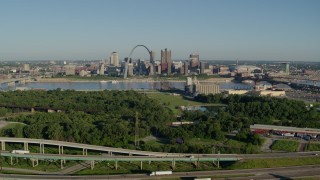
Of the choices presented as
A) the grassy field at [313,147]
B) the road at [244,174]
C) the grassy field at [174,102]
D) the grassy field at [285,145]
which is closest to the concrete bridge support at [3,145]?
the road at [244,174]

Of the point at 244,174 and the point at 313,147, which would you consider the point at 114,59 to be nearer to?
the point at 313,147

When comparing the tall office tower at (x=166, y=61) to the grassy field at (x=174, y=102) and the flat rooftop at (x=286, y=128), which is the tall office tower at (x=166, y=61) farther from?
the flat rooftop at (x=286, y=128)

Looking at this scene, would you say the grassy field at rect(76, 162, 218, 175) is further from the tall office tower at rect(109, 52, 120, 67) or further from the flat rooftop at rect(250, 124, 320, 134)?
the tall office tower at rect(109, 52, 120, 67)

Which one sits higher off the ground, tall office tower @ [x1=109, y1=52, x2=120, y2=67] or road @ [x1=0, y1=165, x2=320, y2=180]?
tall office tower @ [x1=109, y1=52, x2=120, y2=67]

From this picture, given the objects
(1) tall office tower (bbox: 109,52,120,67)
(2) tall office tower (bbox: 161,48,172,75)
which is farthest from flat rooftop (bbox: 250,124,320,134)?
(1) tall office tower (bbox: 109,52,120,67)

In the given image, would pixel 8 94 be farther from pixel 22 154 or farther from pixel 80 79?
pixel 80 79

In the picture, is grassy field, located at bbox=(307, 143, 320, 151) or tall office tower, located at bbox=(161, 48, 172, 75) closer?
grassy field, located at bbox=(307, 143, 320, 151)
